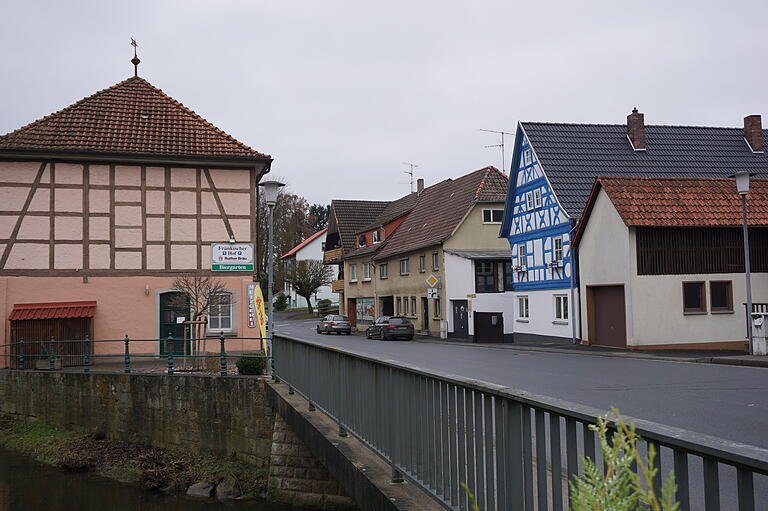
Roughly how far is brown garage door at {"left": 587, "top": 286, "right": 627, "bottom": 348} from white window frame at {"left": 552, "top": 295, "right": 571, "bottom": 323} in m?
1.97

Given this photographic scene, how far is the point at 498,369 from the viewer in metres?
18.2

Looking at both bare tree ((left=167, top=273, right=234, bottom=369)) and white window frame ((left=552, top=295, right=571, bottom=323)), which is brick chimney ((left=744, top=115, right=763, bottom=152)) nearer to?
white window frame ((left=552, top=295, right=571, bottom=323))

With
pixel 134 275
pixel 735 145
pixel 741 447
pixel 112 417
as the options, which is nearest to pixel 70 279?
pixel 134 275

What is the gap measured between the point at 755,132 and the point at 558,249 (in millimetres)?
14473

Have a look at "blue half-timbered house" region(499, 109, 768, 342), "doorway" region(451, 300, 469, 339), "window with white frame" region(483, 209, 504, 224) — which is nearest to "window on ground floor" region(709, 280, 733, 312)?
"blue half-timbered house" region(499, 109, 768, 342)

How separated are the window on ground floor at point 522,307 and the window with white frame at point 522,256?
1528 millimetres

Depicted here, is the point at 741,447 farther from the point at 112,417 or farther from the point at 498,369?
the point at 112,417

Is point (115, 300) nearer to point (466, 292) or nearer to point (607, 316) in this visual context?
point (607, 316)

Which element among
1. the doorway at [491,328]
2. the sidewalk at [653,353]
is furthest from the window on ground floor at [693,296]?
the doorway at [491,328]

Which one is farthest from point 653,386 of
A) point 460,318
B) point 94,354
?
point 460,318

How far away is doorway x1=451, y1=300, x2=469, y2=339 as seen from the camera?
3886 cm

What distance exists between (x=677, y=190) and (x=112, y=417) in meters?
20.0

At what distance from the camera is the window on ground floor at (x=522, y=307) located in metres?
34.1

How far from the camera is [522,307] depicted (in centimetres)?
3434
